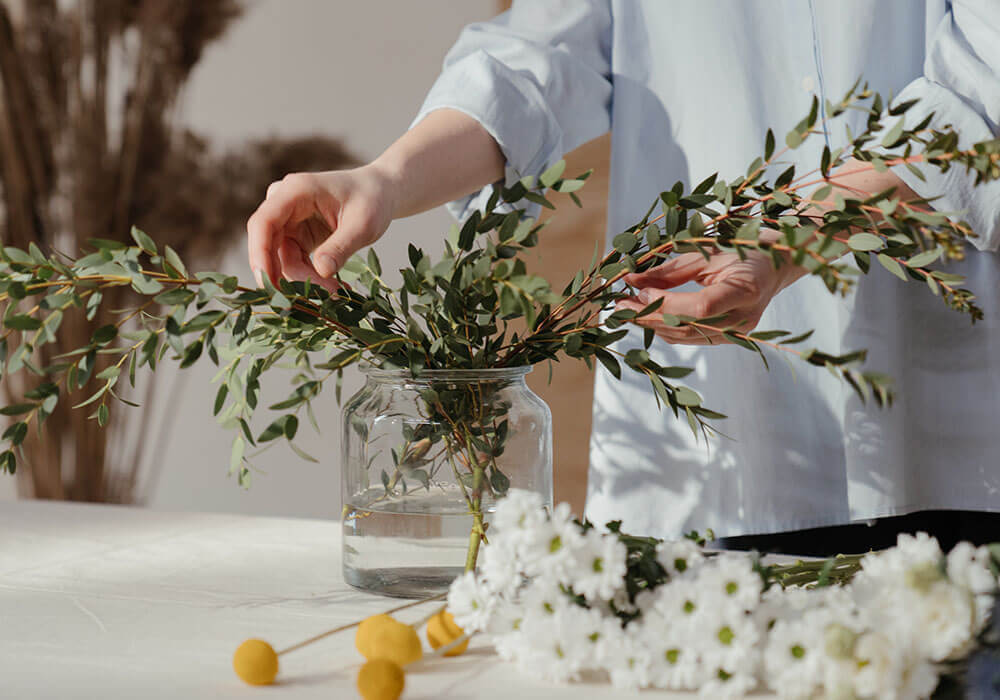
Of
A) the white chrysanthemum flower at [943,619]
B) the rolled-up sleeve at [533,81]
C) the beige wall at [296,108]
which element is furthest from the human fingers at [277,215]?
the beige wall at [296,108]

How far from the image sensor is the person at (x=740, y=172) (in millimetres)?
853

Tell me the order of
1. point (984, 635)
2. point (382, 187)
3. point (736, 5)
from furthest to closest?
point (736, 5), point (382, 187), point (984, 635)

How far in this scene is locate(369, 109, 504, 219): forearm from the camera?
2.47 ft

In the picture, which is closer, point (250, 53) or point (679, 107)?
point (679, 107)

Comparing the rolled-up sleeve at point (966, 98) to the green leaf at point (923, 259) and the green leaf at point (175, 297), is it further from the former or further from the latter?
the green leaf at point (175, 297)

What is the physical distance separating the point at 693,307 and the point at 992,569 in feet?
0.79

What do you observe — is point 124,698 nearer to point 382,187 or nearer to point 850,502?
point 382,187

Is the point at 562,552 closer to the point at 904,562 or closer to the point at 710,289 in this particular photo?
the point at 904,562

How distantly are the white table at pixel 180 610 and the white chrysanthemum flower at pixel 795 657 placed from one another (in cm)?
6

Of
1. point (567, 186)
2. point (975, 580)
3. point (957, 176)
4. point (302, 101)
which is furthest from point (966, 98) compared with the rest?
point (302, 101)

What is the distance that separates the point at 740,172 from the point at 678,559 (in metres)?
0.63

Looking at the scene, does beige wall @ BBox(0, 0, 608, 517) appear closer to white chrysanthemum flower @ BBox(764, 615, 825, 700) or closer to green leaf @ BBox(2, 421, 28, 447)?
green leaf @ BBox(2, 421, 28, 447)

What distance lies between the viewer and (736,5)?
3.20 feet

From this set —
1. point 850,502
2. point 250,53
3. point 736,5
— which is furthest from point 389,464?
point 250,53
